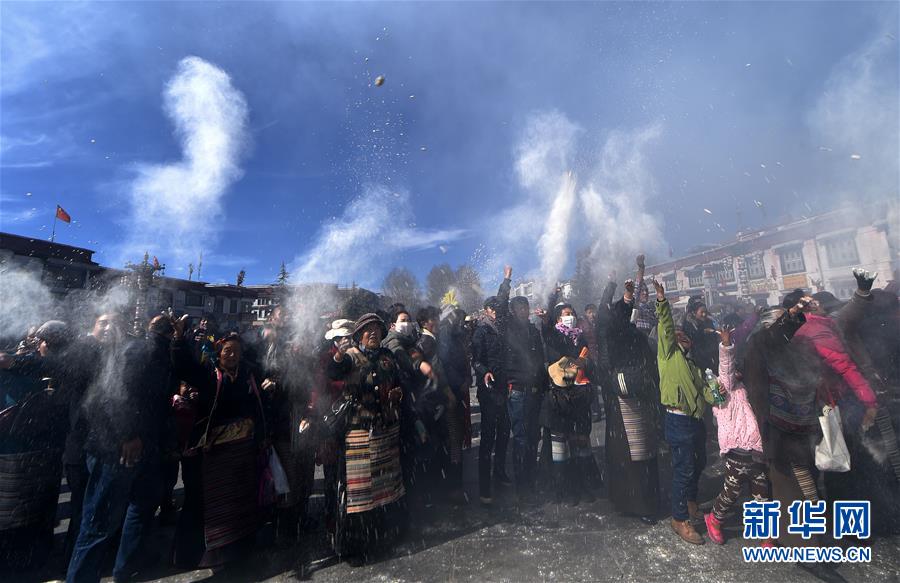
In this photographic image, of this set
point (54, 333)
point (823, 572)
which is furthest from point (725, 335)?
point (54, 333)

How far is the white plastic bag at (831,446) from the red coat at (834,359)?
0.61 ft

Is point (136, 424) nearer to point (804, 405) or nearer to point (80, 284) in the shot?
point (804, 405)

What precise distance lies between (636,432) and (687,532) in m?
1.01

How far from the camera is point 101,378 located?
11.5ft

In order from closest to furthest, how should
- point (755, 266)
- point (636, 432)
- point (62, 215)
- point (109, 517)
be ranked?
point (109, 517), point (636, 432), point (62, 215), point (755, 266)

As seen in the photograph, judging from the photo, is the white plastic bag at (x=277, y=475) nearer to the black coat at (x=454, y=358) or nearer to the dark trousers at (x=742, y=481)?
the black coat at (x=454, y=358)

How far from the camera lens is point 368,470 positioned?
11.8 ft

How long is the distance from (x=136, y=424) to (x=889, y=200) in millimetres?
39265

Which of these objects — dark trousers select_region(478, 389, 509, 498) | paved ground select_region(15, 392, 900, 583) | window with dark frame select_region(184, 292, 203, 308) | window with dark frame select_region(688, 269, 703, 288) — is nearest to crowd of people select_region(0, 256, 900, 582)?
paved ground select_region(15, 392, 900, 583)

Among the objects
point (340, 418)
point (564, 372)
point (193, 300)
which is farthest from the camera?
point (193, 300)

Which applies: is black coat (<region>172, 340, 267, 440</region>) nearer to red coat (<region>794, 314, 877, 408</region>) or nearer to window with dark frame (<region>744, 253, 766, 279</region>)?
red coat (<region>794, 314, 877, 408</region>)

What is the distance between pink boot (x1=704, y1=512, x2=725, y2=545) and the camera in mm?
3637

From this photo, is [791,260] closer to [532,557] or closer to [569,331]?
[569,331]

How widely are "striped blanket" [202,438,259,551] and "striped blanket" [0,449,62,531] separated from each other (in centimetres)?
152
